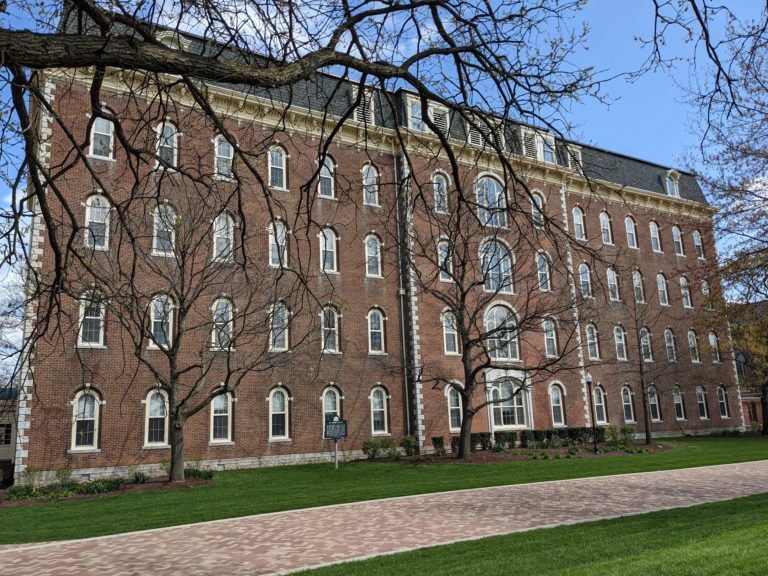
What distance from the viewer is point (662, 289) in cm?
3934

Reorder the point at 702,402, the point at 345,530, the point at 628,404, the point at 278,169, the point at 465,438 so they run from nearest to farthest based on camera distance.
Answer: the point at 345,530 → the point at 465,438 → the point at 278,169 → the point at 628,404 → the point at 702,402

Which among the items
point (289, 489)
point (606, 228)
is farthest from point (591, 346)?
point (289, 489)

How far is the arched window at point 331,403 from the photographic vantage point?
25656 millimetres

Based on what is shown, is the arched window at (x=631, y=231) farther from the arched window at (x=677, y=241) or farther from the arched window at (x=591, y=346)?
the arched window at (x=591, y=346)

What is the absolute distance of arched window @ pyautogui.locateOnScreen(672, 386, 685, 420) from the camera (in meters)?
37.4

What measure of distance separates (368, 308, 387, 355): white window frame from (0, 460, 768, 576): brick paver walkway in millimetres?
13159

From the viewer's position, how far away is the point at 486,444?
27.5m

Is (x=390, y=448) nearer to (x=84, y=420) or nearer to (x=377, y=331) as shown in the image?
(x=377, y=331)

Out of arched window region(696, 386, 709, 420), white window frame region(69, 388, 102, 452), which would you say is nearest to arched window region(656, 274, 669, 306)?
arched window region(696, 386, 709, 420)

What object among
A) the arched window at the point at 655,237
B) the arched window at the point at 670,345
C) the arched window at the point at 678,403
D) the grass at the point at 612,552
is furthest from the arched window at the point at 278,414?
the arched window at the point at 655,237

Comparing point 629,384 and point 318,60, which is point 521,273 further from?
point 318,60

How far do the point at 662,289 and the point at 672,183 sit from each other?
Answer: 7442 millimetres

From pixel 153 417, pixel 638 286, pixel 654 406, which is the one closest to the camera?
pixel 153 417

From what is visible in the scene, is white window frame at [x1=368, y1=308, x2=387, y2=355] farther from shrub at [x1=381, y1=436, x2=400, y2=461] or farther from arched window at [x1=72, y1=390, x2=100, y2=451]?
arched window at [x1=72, y1=390, x2=100, y2=451]
